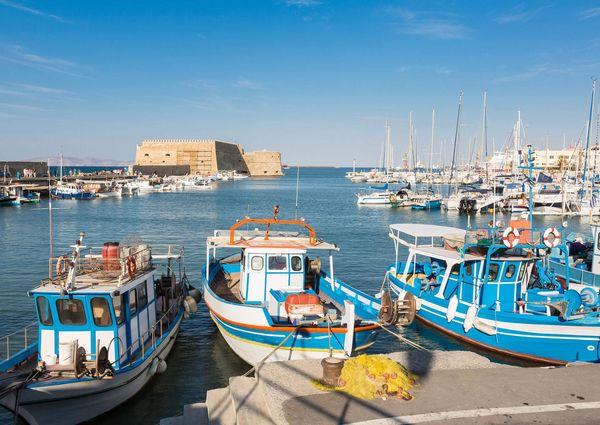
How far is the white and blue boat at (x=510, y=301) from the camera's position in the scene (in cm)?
1702

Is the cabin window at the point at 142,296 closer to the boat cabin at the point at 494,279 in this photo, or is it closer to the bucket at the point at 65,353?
the bucket at the point at 65,353

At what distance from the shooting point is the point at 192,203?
87188 mm

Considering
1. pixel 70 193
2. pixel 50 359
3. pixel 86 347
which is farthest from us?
pixel 70 193

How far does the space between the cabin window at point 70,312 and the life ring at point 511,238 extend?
43.7 feet

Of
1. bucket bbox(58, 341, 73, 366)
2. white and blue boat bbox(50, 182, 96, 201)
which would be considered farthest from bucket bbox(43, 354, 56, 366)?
white and blue boat bbox(50, 182, 96, 201)

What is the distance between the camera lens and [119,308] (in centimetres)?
1447

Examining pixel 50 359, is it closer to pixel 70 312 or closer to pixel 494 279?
pixel 70 312

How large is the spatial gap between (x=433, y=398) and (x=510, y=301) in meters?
11.3

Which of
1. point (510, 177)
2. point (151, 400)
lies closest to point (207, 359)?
point (151, 400)

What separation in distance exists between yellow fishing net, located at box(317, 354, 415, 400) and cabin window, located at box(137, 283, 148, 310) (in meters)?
8.01

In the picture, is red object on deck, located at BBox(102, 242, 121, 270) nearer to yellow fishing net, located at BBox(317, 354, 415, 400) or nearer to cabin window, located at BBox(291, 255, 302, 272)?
cabin window, located at BBox(291, 255, 302, 272)

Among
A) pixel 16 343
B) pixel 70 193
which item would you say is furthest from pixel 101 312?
pixel 70 193

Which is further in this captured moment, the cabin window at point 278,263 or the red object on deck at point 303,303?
the cabin window at point 278,263

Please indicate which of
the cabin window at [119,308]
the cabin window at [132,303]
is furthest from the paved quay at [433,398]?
the cabin window at [132,303]
